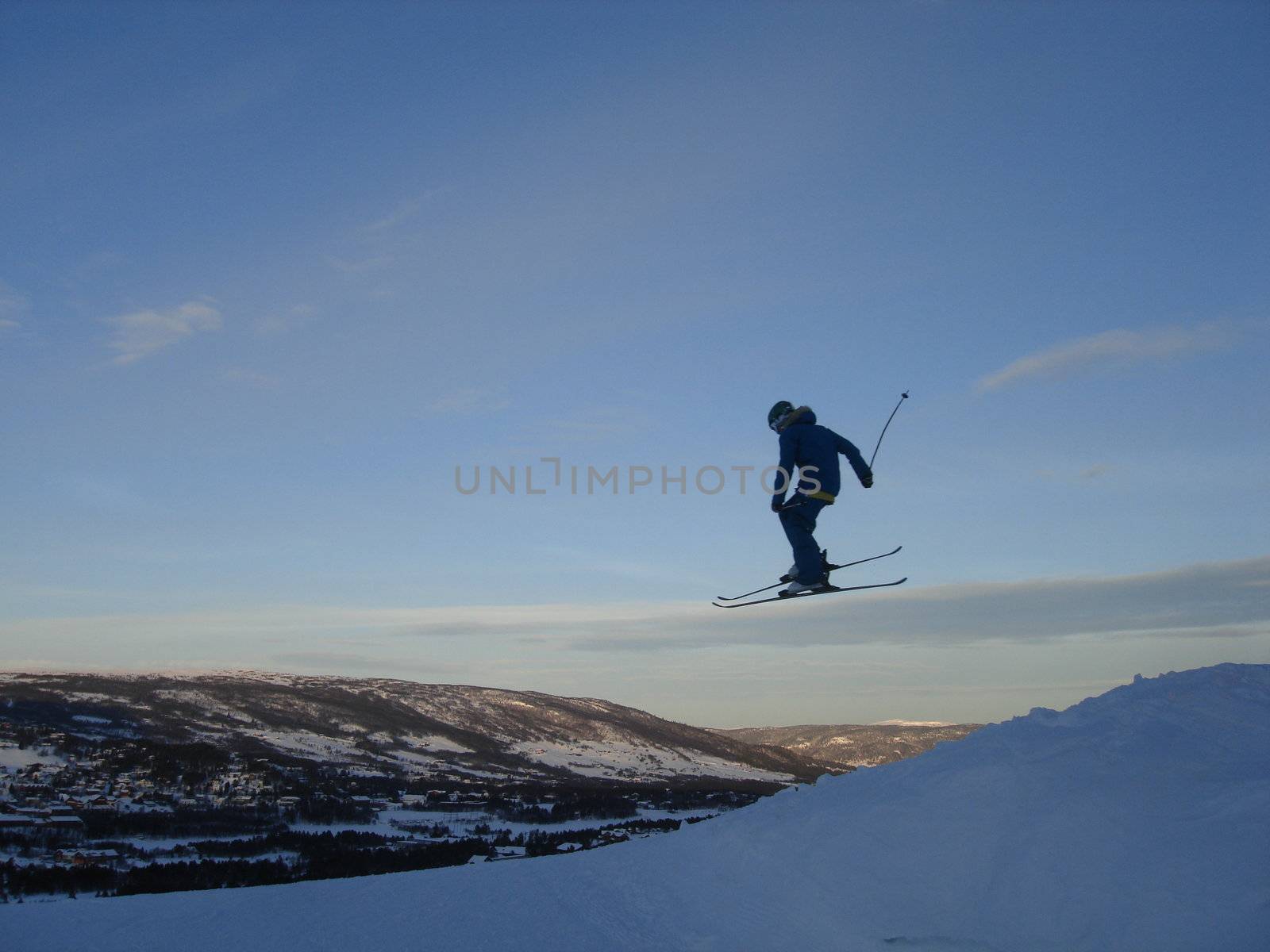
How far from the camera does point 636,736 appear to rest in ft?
396

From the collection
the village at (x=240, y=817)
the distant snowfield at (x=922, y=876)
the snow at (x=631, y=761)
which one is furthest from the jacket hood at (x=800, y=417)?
the snow at (x=631, y=761)

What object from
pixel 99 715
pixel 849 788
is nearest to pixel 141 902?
pixel 849 788

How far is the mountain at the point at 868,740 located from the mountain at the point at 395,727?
75.1 feet

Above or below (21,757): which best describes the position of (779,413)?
above

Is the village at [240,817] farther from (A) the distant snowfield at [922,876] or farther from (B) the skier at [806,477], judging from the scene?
(B) the skier at [806,477]

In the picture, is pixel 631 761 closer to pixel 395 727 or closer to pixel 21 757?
pixel 395 727

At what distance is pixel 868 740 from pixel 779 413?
167 meters

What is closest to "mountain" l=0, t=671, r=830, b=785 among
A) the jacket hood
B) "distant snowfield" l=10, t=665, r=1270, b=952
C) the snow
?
the snow

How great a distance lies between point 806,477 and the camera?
34.0ft

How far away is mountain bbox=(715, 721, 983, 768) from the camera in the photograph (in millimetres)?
145500

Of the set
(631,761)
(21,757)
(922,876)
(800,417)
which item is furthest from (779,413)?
(631,761)

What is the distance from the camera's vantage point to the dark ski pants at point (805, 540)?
10.6 m

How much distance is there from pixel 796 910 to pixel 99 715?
8438 centimetres

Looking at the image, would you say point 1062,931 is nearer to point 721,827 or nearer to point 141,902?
point 721,827
